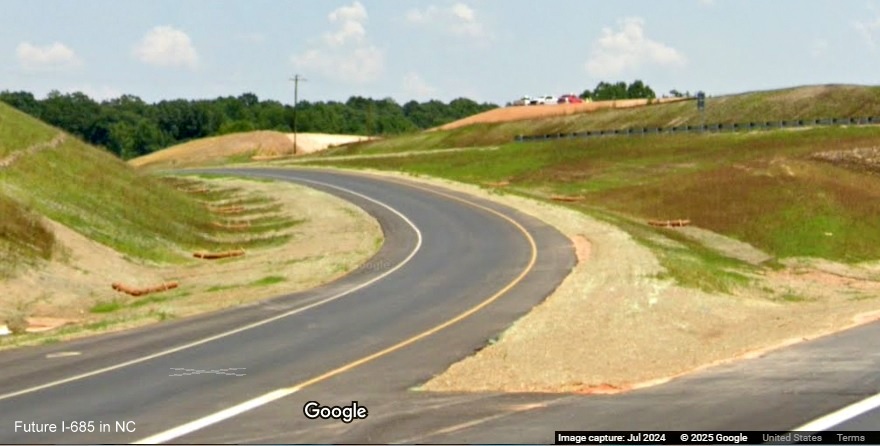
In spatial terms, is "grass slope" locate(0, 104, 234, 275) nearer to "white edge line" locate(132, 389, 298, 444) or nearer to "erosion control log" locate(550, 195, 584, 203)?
"erosion control log" locate(550, 195, 584, 203)

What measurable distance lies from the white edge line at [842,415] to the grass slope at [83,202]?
2846 centimetres

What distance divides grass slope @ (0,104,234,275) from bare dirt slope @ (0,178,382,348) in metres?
1.16

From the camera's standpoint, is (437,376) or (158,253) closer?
(437,376)

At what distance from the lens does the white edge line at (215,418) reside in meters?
16.0

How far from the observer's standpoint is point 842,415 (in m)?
14.9

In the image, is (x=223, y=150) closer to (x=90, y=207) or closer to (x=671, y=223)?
(x=90, y=207)

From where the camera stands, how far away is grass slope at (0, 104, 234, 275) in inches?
1737

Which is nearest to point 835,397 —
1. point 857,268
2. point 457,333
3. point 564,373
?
point 564,373

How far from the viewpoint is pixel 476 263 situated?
1715 inches

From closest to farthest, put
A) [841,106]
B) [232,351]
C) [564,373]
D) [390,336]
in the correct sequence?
[564,373], [232,351], [390,336], [841,106]

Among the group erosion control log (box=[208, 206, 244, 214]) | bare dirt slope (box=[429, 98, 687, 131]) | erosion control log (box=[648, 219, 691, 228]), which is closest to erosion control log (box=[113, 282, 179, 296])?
erosion control log (box=[648, 219, 691, 228])

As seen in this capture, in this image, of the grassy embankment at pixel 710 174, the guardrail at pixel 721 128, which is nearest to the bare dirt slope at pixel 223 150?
the grassy embankment at pixel 710 174

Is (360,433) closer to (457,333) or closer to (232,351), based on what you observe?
(232,351)

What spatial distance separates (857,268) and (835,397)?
36.5 m
